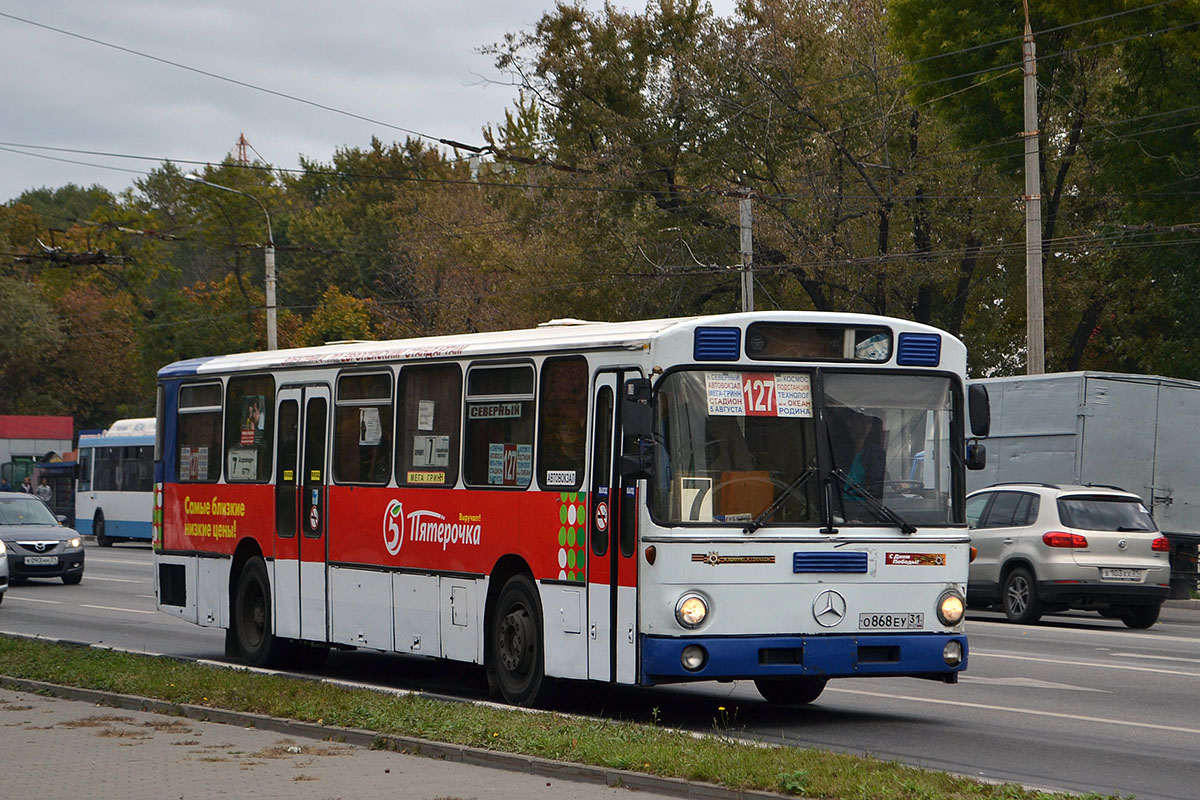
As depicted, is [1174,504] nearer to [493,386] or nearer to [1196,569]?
[1196,569]

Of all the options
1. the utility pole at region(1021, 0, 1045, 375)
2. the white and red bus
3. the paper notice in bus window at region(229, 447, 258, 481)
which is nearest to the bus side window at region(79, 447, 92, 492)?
the utility pole at region(1021, 0, 1045, 375)

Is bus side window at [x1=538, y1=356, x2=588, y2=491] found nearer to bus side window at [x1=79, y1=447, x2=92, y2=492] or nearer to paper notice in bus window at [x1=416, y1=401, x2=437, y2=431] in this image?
paper notice in bus window at [x1=416, y1=401, x2=437, y2=431]

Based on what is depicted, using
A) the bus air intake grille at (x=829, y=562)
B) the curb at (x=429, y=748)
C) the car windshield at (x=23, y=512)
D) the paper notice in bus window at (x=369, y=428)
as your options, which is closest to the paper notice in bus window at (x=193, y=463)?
the paper notice in bus window at (x=369, y=428)

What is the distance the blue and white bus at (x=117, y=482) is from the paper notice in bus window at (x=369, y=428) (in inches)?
1246

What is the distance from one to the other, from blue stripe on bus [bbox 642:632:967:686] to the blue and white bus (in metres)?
36.0

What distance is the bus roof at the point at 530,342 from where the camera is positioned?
11453mm

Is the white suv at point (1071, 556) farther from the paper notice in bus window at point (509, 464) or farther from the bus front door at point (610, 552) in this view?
the bus front door at point (610, 552)

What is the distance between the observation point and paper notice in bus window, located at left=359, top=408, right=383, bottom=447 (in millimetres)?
14547

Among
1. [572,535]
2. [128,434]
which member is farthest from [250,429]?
[128,434]

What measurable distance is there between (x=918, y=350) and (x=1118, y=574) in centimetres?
1037

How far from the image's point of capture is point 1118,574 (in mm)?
21109

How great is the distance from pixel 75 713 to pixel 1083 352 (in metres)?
36.8

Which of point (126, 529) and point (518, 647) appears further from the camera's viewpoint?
point (126, 529)

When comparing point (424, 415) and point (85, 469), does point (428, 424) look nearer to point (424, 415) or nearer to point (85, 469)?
point (424, 415)
